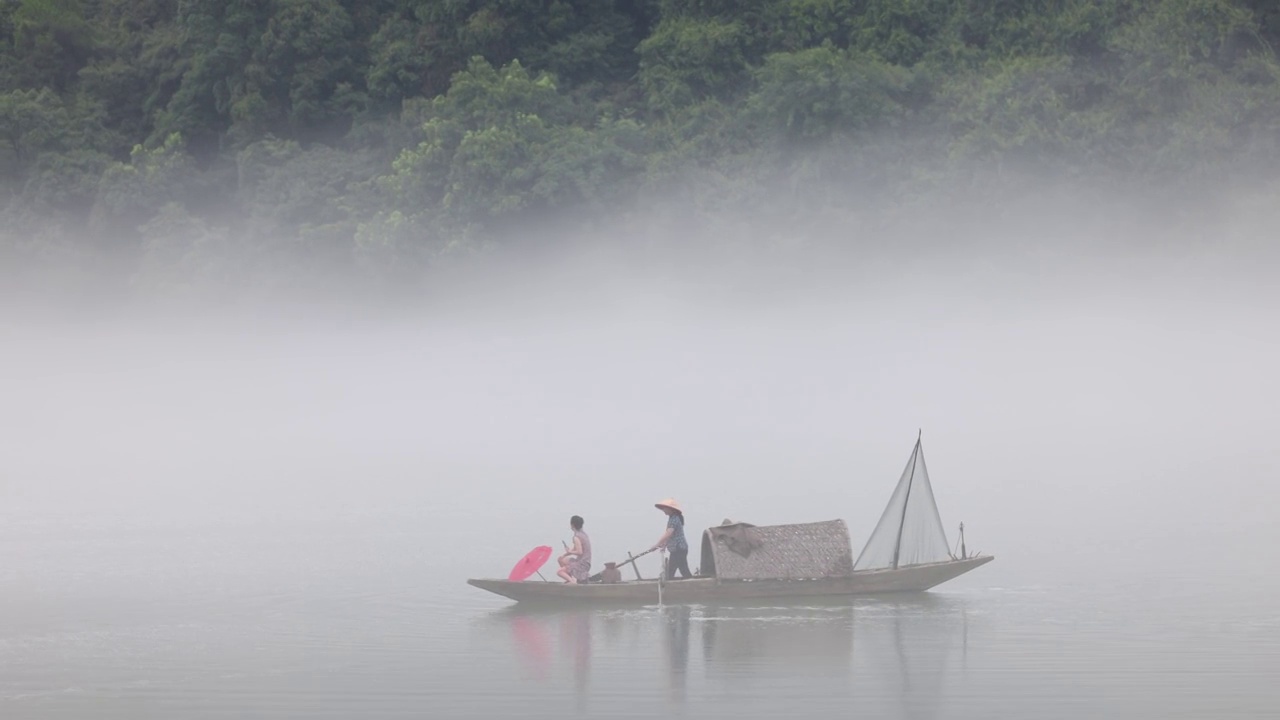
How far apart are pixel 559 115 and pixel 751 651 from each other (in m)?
23.4

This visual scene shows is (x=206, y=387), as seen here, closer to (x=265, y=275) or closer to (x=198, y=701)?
(x=265, y=275)

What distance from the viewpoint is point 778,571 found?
1752cm

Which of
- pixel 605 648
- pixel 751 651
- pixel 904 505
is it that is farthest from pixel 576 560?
pixel 904 505

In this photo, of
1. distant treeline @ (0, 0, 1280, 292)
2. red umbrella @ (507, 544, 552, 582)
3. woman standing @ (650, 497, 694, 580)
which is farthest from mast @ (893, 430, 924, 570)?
distant treeline @ (0, 0, 1280, 292)

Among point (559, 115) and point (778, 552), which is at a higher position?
point (559, 115)

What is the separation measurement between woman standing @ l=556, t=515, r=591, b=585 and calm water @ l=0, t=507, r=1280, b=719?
0.40 m

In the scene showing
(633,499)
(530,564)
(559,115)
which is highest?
(559,115)

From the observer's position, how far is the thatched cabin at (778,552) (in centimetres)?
1747

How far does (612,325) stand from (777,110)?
5757mm

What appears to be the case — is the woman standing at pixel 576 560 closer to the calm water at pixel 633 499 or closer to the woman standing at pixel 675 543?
the calm water at pixel 633 499

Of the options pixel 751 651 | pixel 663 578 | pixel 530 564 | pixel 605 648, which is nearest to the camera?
pixel 751 651

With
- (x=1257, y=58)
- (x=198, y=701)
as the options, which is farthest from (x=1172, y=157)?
(x=198, y=701)

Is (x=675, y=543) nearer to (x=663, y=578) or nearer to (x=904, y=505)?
(x=663, y=578)

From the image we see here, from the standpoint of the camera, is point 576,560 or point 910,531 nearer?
point 576,560
